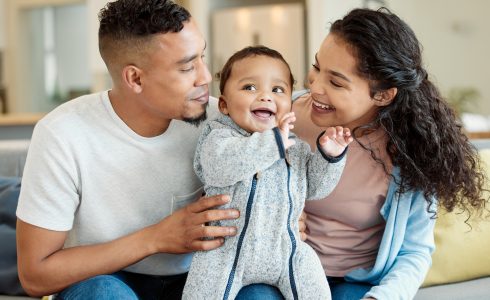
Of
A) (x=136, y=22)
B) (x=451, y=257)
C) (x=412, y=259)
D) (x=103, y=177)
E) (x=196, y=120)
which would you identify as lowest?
(x=451, y=257)

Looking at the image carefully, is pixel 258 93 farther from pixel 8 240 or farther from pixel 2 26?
pixel 2 26

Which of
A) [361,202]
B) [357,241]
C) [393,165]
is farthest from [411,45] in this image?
[357,241]

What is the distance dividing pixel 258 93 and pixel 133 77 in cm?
37

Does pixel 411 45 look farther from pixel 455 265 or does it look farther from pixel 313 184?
pixel 455 265

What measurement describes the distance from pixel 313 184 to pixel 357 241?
32 cm

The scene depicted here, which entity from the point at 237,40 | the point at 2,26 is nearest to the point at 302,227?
the point at 237,40

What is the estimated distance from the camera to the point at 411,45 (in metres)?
1.63

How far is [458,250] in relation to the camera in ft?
A: 6.57

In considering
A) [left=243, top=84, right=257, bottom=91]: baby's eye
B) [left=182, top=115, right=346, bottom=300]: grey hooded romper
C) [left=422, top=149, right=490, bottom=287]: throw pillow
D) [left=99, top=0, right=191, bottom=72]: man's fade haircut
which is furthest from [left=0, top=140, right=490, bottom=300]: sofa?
[left=243, top=84, right=257, bottom=91]: baby's eye

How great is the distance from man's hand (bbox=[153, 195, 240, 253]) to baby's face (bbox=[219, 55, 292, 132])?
206 mm

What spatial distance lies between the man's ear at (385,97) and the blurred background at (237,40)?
2.35 meters

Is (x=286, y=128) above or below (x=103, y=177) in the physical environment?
above

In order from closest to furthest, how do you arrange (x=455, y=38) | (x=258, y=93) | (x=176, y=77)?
(x=258, y=93), (x=176, y=77), (x=455, y=38)

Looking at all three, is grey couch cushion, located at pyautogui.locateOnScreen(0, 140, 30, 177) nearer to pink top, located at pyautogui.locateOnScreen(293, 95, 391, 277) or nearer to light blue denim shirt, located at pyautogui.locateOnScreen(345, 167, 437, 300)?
pink top, located at pyautogui.locateOnScreen(293, 95, 391, 277)
